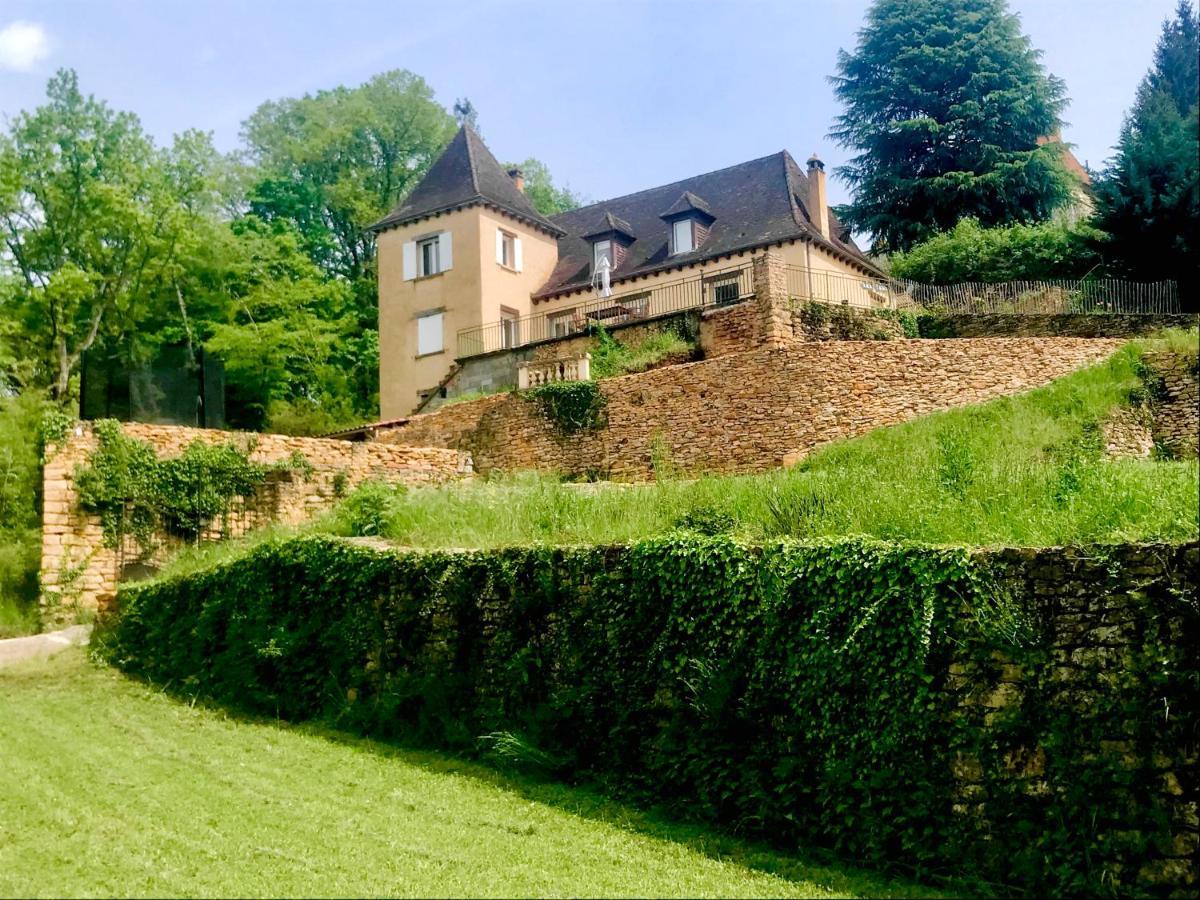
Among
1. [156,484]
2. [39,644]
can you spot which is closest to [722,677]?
[39,644]

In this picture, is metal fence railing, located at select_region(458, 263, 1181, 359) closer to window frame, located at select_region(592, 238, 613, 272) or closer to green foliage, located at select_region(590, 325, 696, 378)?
green foliage, located at select_region(590, 325, 696, 378)

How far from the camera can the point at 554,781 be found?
9812 millimetres

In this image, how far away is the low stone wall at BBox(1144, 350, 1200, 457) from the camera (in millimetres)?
7625

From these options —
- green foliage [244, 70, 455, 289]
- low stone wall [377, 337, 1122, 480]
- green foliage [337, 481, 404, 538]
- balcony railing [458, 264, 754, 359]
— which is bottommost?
green foliage [337, 481, 404, 538]

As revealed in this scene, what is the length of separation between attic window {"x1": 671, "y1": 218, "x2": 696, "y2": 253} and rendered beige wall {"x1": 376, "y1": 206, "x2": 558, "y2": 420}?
15.4 feet

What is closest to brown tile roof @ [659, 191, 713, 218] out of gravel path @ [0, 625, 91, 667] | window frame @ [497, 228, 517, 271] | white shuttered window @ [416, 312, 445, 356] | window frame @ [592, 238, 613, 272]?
window frame @ [592, 238, 613, 272]

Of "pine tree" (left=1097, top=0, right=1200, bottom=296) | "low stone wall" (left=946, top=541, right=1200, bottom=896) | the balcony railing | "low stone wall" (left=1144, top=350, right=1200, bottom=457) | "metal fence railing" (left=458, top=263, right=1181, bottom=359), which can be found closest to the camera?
"low stone wall" (left=946, top=541, right=1200, bottom=896)

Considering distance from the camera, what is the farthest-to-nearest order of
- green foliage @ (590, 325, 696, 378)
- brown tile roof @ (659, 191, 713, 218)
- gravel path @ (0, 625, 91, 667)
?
1. brown tile roof @ (659, 191, 713, 218)
2. green foliage @ (590, 325, 696, 378)
3. gravel path @ (0, 625, 91, 667)

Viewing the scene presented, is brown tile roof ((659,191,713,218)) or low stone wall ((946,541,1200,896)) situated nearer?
low stone wall ((946,541,1200,896))

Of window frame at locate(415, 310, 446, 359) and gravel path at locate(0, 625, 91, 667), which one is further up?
window frame at locate(415, 310, 446, 359)

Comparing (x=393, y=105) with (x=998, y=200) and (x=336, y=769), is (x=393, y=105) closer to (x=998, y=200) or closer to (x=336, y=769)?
(x=998, y=200)

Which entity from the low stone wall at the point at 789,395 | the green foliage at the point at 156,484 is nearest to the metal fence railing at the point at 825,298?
the low stone wall at the point at 789,395

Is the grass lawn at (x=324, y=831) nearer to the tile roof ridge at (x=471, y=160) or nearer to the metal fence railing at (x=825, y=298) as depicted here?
the metal fence railing at (x=825, y=298)

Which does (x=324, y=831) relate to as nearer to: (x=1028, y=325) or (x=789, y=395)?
(x=789, y=395)
